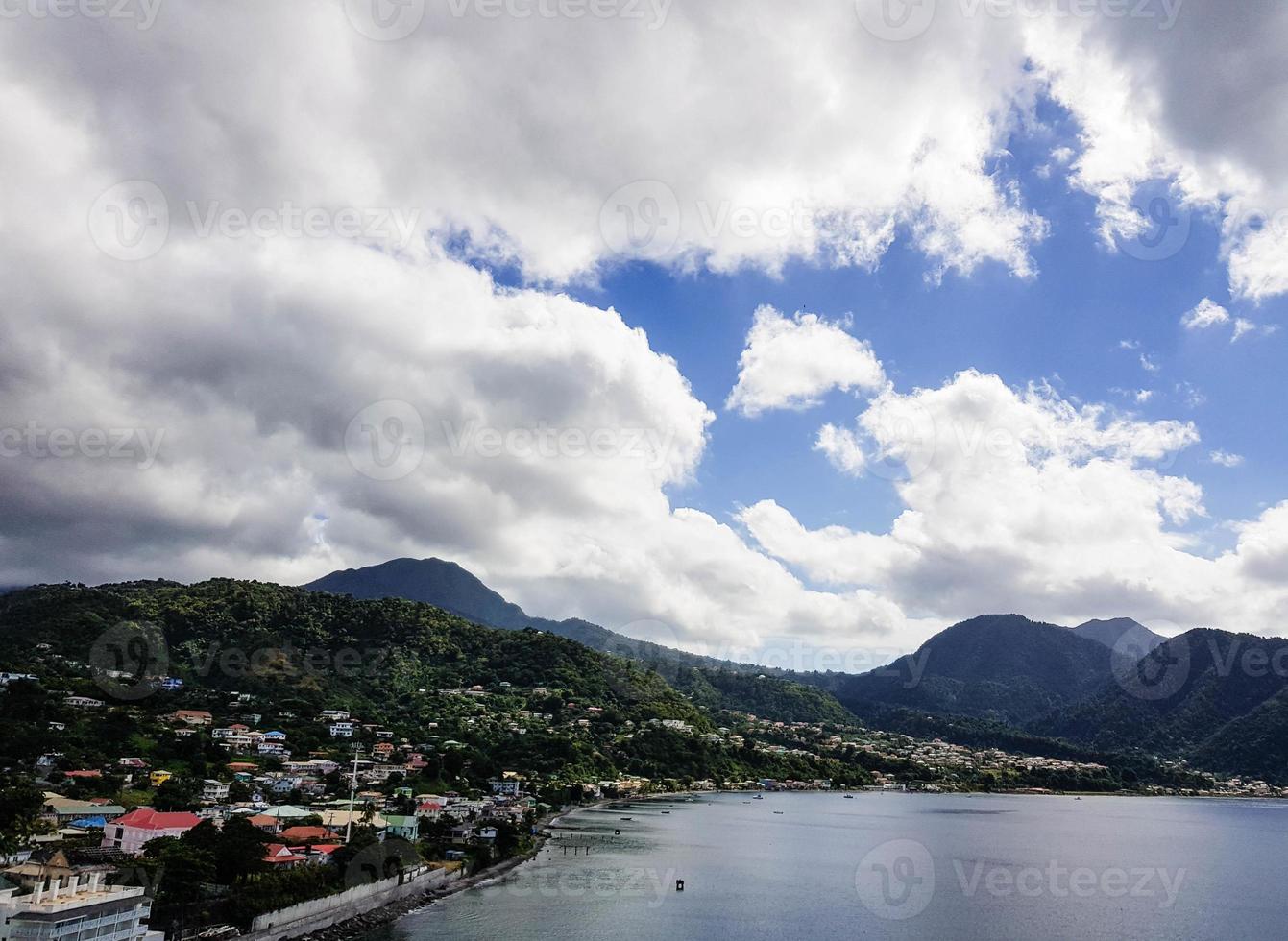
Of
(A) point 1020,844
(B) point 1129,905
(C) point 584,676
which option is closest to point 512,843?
(B) point 1129,905

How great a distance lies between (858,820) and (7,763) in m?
72.1

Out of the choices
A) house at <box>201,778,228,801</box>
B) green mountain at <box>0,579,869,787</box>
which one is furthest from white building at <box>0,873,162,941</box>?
green mountain at <box>0,579,869,787</box>

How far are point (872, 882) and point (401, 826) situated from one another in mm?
28481

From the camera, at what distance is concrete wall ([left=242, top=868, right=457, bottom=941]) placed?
90.1 ft

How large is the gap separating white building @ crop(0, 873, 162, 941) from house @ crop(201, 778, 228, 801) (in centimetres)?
2694

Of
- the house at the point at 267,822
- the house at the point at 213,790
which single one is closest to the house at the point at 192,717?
the house at the point at 213,790

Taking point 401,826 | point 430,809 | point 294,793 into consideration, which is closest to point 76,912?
point 401,826

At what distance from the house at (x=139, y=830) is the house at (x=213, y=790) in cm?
1136

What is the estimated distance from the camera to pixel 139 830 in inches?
1427

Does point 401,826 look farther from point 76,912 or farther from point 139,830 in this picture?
point 76,912

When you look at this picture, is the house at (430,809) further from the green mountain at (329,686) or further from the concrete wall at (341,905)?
the green mountain at (329,686)

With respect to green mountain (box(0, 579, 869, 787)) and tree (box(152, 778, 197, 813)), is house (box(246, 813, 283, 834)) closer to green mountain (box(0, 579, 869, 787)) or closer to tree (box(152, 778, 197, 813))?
tree (box(152, 778, 197, 813))

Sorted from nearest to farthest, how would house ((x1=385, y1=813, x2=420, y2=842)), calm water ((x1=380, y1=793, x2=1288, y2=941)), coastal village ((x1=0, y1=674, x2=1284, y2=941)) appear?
1. coastal village ((x1=0, y1=674, x2=1284, y2=941))
2. calm water ((x1=380, y1=793, x2=1288, y2=941))
3. house ((x1=385, y1=813, x2=420, y2=842))

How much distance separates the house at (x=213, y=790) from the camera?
48.5 meters
